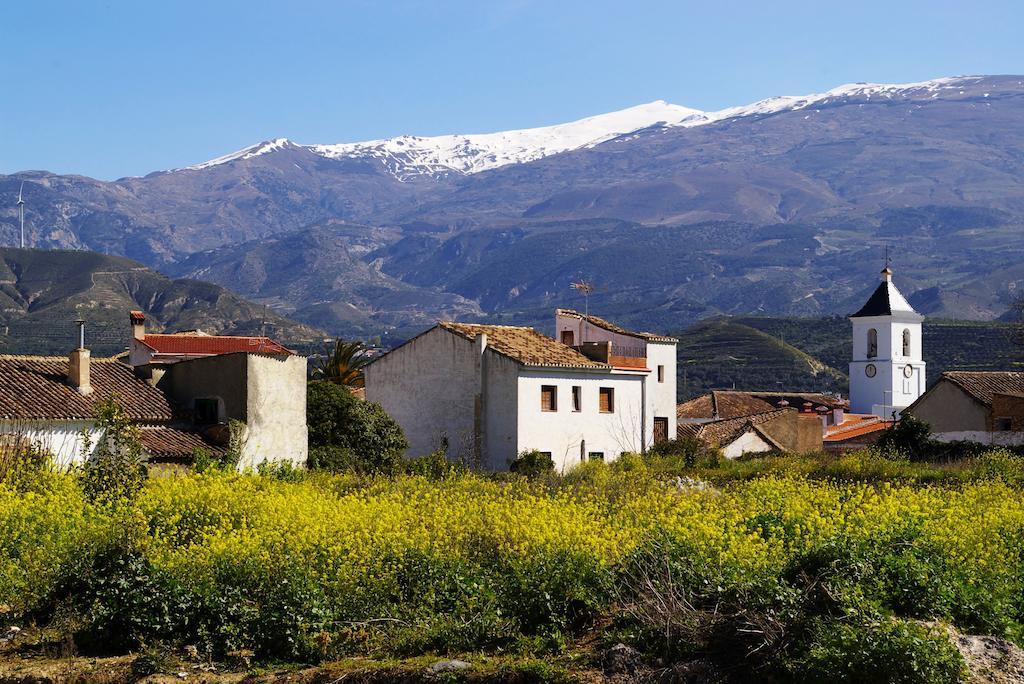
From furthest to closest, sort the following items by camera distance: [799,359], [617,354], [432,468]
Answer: [799,359] < [617,354] < [432,468]

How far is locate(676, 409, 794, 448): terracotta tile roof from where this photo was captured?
54344 millimetres

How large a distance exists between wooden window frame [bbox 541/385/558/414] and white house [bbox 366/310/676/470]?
4 cm

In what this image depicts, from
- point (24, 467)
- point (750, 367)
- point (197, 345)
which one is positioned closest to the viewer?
point (24, 467)

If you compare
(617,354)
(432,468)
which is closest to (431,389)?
(617,354)

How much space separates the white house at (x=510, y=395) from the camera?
161 feet

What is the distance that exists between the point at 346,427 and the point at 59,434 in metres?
11.4

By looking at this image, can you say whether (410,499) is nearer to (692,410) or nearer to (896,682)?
(896,682)

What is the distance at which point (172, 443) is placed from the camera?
35406 millimetres

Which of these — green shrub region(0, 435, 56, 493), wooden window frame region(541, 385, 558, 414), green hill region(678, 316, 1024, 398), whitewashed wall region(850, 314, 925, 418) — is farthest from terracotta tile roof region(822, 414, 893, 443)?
green hill region(678, 316, 1024, 398)

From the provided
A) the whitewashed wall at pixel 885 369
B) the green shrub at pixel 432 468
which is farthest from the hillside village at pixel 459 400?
the whitewashed wall at pixel 885 369

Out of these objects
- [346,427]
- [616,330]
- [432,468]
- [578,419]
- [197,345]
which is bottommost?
[432,468]

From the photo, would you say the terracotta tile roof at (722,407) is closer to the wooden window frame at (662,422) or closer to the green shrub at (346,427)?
the wooden window frame at (662,422)

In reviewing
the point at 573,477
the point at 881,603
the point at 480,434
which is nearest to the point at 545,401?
the point at 480,434

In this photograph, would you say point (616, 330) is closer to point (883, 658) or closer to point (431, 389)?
point (431, 389)
